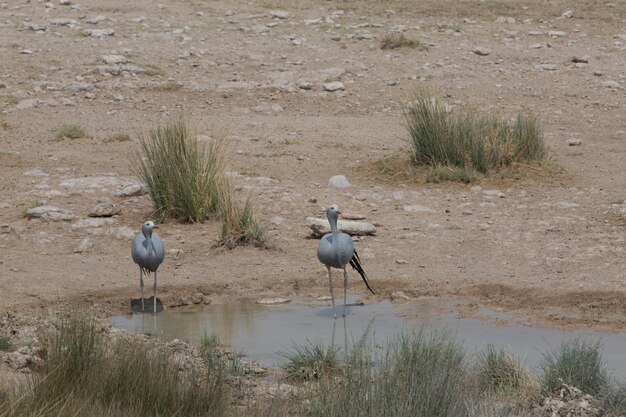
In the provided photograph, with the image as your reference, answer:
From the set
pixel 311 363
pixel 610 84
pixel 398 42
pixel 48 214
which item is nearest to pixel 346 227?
pixel 48 214

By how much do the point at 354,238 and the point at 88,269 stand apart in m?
2.58

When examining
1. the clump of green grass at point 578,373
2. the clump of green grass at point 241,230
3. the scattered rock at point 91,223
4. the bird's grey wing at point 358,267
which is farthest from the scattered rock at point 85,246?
the clump of green grass at point 578,373

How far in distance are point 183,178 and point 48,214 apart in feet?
4.66

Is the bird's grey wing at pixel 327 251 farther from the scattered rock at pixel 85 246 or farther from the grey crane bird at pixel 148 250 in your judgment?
the scattered rock at pixel 85 246

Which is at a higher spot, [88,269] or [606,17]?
[606,17]

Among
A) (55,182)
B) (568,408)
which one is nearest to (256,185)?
(55,182)

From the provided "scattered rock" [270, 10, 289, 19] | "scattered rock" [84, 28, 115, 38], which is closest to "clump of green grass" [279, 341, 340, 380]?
"scattered rock" [84, 28, 115, 38]

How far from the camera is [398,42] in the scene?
20906 millimetres

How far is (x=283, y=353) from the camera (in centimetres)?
867

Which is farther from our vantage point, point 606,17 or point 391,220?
point 606,17

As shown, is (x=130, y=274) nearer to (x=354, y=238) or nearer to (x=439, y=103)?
(x=354, y=238)

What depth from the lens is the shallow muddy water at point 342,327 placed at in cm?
888

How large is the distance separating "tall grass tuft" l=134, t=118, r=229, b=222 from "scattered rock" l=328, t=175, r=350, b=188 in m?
1.70

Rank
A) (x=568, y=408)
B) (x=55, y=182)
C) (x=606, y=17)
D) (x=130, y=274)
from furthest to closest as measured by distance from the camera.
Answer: (x=606, y=17) < (x=55, y=182) < (x=130, y=274) < (x=568, y=408)
